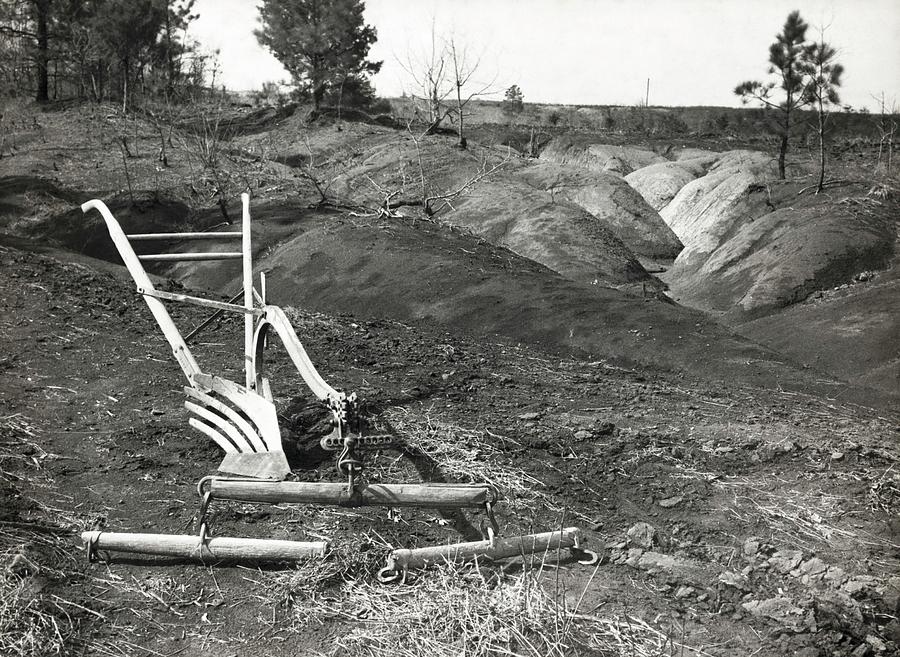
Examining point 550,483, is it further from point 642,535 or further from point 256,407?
point 256,407

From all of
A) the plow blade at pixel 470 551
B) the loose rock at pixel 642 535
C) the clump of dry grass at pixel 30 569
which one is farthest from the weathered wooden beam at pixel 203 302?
the loose rock at pixel 642 535

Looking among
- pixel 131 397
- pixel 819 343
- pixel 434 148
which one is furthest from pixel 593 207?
pixel 131 397

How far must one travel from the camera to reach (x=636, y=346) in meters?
8.35

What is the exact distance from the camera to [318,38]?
29.7 meters

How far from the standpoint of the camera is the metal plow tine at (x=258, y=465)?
358cm

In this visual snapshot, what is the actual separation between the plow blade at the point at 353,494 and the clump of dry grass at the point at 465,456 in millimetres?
385

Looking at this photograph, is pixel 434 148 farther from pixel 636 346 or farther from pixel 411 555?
pixel 411 555

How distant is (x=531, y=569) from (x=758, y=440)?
6.68 ft

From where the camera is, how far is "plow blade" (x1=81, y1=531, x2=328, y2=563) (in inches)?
127

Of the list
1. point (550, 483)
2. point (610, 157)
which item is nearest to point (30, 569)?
point (550, 483)

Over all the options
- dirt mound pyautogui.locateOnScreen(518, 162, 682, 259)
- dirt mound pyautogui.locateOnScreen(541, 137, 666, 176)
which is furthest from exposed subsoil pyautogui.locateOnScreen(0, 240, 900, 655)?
dirt mound pyautogui.locateOnScreen(541, 137, 666, 176)

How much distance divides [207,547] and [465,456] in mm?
1496

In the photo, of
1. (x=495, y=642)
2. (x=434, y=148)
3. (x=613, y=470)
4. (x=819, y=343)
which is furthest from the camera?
(x=434, y=148)

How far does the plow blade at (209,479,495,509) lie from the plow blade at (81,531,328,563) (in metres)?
0.18
